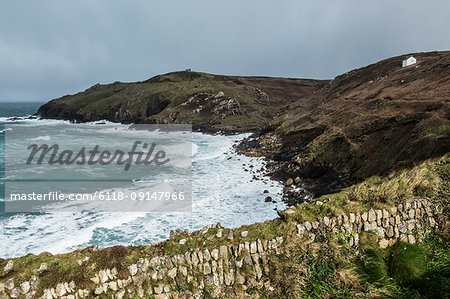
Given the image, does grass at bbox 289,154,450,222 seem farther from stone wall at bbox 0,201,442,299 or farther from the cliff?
stone wall at bbox 0,201,442,299

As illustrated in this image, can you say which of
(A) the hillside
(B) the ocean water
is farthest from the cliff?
(B) the ocean water

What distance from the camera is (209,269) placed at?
7203 mm

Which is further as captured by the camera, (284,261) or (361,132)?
(361,132)

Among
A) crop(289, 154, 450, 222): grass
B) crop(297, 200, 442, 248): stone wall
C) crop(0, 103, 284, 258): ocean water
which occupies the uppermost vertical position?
crop(289, 154, 450, 222): grass

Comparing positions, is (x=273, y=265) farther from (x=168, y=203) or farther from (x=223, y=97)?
(x=223, y=97)

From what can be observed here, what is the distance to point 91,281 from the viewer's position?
6.64 m

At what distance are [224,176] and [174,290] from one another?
60.1 ft

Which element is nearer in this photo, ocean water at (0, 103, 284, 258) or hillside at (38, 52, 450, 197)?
ocean water at (0, 103, 284, 258)

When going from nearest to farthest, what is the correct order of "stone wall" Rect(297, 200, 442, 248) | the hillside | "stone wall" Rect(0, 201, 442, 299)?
"stone wall" Rect(0, 201, 442, 299) → "stone wall" Rect(297, 200, 442, 248) → the hillside

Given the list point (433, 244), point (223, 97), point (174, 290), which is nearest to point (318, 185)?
point (433, 244)

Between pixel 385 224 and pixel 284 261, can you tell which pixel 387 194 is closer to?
pixel 385 224

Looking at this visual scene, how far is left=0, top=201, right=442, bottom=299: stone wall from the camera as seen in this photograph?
6586mm

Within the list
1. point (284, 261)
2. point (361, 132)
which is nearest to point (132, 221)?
point (284, 261)

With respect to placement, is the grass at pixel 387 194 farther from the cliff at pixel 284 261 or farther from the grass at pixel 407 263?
the grass at pixel 407 263
